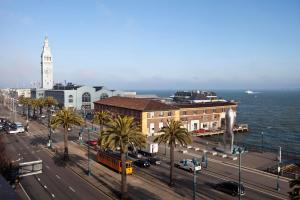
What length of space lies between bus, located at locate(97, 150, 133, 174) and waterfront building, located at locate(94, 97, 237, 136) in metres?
36.3

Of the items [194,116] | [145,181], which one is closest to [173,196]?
[145,181]

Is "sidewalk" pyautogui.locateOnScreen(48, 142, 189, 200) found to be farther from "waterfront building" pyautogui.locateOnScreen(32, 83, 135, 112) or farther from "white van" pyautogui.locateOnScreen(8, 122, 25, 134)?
"waterfront building" pyautogui.locateOnScreen(32, 83, 135, 112)

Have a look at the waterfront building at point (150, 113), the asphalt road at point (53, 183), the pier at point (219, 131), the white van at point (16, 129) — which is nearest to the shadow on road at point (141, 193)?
the asphalt road at point (53, 183)

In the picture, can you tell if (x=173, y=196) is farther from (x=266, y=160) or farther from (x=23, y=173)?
(x=266, y=160)

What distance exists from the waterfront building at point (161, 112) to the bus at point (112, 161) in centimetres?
3628

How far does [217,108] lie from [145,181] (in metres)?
78.8

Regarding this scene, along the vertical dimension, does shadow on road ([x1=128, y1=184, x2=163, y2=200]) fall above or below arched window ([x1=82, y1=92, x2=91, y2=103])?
below

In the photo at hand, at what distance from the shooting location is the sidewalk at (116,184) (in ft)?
148

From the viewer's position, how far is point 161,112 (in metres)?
100

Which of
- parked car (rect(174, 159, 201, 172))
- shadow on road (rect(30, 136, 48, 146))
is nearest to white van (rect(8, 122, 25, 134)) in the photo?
shadow on road (rect(30, 136, 48, 146))

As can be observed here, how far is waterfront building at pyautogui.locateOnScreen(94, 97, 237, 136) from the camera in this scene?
322 ft

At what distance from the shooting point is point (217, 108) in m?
125

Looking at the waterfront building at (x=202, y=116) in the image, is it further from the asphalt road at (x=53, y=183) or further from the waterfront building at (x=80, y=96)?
the waterfront building at (x=80, y=96)

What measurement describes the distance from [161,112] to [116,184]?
5190cm
